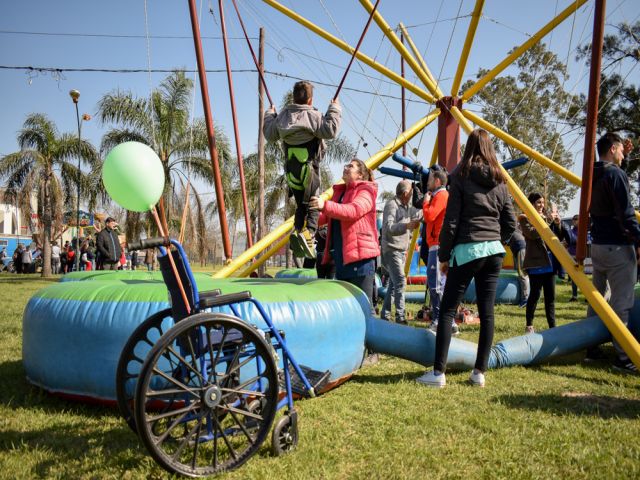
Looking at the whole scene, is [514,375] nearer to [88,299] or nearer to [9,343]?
[88,299]

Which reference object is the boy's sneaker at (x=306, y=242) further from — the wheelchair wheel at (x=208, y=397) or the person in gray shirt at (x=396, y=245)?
the wheelchair wheel at (x=208, y=397)

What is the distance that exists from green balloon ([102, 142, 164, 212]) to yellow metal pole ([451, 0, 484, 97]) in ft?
22.2

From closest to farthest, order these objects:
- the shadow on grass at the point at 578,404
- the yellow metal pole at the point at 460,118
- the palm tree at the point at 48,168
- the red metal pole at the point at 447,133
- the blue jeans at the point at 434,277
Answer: the shadow on grass at the point at 578,404 → the blue jeans at the point at 434,277 → the yellow metal pole at the point at 460,118 → the red metal pole at the point at 447,133 → the palm tree at the point at 48,168

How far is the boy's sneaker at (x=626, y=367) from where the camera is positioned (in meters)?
4.16

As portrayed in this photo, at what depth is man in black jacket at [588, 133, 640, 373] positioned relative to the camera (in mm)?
4102

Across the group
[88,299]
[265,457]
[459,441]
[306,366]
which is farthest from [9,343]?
[459,441]

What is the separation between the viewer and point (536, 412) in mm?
3102

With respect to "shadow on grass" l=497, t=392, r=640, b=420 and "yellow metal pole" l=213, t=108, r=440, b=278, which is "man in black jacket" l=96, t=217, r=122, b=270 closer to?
"yellow metal pole" l=213, t=108, r=440, b=278

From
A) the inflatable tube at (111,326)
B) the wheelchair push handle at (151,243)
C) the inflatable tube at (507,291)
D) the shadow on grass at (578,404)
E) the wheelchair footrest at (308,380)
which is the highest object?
the wheelchair push handle at (151,243)

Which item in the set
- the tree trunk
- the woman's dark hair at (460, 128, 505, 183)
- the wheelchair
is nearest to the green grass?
the wheelchair

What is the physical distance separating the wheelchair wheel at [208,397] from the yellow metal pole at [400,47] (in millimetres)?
6236

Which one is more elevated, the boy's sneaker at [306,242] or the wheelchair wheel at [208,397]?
the boy's sneaker at [306,242]

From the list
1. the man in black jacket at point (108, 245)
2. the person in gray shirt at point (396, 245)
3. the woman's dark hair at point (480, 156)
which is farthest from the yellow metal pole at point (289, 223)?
the man in black jacket at point (108, 245)

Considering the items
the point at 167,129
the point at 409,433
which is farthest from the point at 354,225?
the point at 167,129
